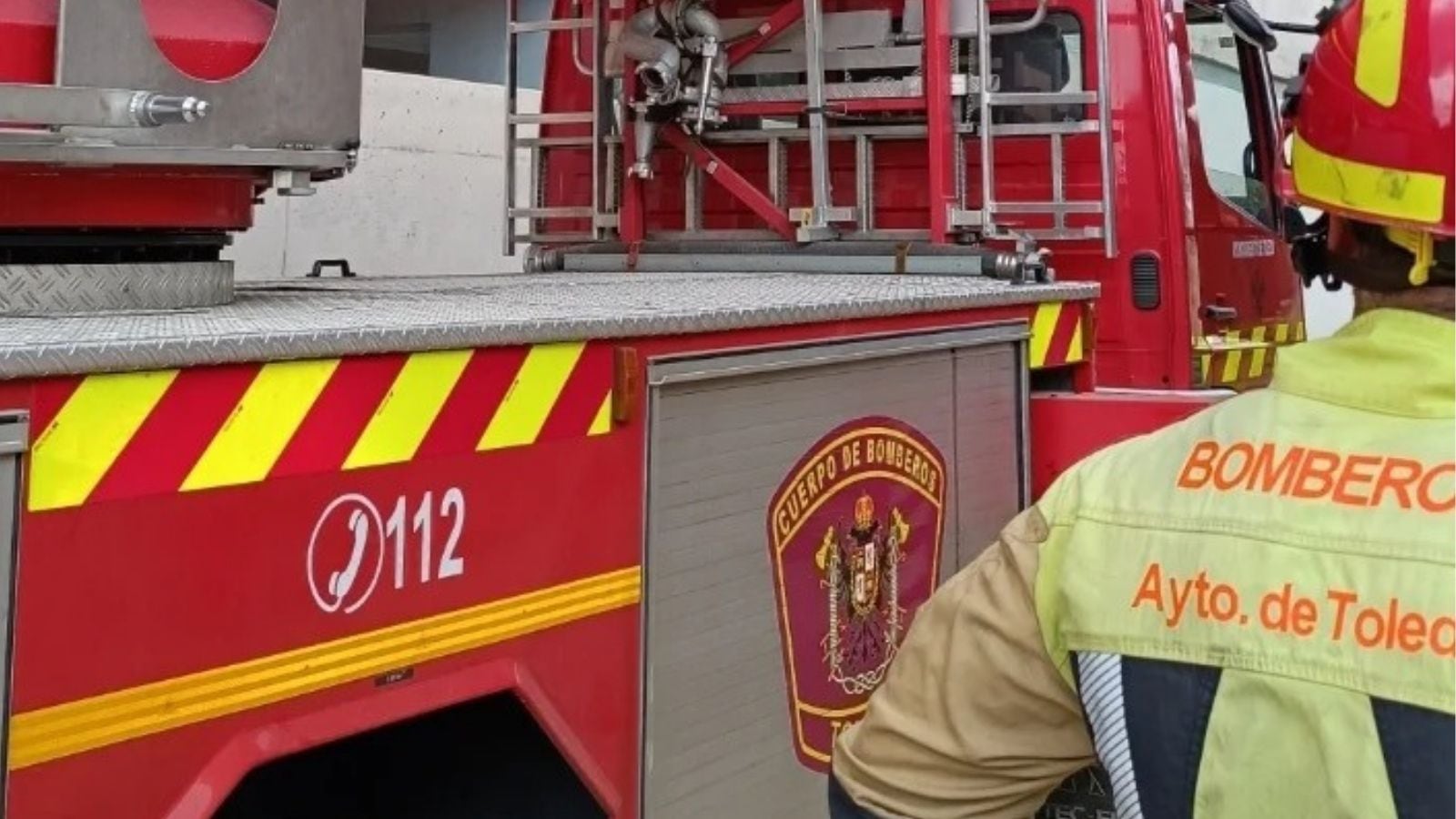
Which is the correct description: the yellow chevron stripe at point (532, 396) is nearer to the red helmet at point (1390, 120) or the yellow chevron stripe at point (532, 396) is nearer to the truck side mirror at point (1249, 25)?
the red helmet at point (1390, 120)

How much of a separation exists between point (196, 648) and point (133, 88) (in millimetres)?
984

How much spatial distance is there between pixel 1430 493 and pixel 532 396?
1.41m

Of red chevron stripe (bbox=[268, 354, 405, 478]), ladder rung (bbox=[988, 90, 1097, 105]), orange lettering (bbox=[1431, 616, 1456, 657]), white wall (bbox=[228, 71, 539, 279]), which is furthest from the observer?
white wall (bbox=[228, 71, 539, 279])

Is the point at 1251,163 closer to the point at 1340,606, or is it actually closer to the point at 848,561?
the point at 848,561

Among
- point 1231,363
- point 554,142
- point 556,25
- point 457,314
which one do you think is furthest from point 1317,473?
point 556,25

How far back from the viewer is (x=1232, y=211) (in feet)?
17.1

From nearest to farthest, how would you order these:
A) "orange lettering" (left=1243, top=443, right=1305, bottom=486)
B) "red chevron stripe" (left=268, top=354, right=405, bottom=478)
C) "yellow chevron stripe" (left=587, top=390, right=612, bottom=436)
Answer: "orange lettering" (left=1243, top=443, right=1305, bottom=486), "red chevron stripe" (left=268, top=354, right=405, bottom=478), "yellow chevron stripe" (left=587, top=390, right=612, bottom=436)

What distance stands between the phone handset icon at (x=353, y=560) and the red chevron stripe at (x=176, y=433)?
232 mm

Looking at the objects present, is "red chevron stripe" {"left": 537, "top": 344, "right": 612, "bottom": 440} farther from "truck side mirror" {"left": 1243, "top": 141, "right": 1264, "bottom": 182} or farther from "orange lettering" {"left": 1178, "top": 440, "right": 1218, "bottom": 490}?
"truck side mirror" {"left": 1243, "top": 141, "right": 1264, "bottom": 182}

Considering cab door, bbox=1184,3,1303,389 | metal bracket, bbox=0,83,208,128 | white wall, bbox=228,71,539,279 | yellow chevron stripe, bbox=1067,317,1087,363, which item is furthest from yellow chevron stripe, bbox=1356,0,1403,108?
white wall, bbox=228,71,539,279

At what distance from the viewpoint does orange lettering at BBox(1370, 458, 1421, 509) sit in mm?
1207

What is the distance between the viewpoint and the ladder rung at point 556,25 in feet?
17.5

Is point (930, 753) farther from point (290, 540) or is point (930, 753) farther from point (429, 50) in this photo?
point (429, 50)

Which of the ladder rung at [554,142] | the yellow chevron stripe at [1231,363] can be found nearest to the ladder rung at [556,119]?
the ladder rung at [554,142]
